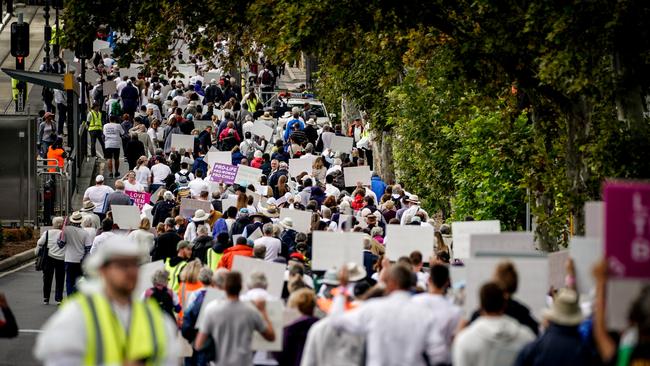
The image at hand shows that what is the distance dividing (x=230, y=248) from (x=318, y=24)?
12.4 feet

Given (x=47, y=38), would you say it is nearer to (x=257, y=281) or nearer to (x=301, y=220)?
(x=301, y=220)

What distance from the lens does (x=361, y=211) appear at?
26.9m

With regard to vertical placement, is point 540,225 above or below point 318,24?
below

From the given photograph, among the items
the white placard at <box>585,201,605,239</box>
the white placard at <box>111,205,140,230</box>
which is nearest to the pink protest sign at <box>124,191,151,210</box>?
the white placard at <box>111,205,140,230</box>

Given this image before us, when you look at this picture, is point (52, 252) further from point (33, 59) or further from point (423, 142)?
point (33, 59)

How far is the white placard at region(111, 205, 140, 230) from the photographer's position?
25500mm

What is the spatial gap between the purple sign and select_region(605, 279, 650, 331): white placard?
837 inches

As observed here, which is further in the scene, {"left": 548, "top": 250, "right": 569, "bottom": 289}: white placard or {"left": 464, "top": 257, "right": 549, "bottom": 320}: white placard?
{"left": 548, "top": 250, "right": 569, "bottom": 289}: white placard

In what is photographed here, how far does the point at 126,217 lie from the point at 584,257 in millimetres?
14902

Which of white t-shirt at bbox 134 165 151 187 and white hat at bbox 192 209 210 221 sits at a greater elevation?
white t-shirt at bbox 134 165 151 187

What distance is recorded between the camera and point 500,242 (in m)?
13.9

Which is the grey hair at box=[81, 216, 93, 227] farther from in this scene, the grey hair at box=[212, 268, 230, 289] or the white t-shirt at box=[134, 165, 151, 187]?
the grey hair at box=[212, 268, 230, 289]

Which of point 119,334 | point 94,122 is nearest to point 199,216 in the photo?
point 119,334

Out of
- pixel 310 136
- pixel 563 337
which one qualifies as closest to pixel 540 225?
pixel 563 337
